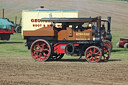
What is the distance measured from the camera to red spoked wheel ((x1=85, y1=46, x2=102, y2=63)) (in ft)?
53.5

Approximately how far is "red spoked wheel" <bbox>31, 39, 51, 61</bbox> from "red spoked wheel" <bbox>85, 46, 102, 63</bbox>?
1682 millimetres

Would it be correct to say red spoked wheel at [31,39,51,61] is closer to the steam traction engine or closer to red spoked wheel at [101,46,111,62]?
the steam traction engine

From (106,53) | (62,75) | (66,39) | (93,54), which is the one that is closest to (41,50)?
(66,39)

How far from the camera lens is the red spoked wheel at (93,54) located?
16.3 meters

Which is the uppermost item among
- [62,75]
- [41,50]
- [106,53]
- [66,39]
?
[66,39]

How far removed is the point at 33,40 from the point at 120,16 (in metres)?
52.5

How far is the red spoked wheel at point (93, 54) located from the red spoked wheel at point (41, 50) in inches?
66.2

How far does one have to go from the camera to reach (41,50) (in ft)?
54.9

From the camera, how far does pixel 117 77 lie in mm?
11492

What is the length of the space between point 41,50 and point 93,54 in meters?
2.21

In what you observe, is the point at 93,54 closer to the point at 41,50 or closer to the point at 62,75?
the point at 41,50

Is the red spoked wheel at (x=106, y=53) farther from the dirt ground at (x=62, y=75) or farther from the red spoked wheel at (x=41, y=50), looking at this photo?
the dirt ground at (x=62, y=75)

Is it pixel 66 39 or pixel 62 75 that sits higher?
pixel 66 39

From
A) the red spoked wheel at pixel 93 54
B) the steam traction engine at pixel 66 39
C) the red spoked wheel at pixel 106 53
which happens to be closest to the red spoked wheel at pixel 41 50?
the steam traction engine at pixel 66 39
